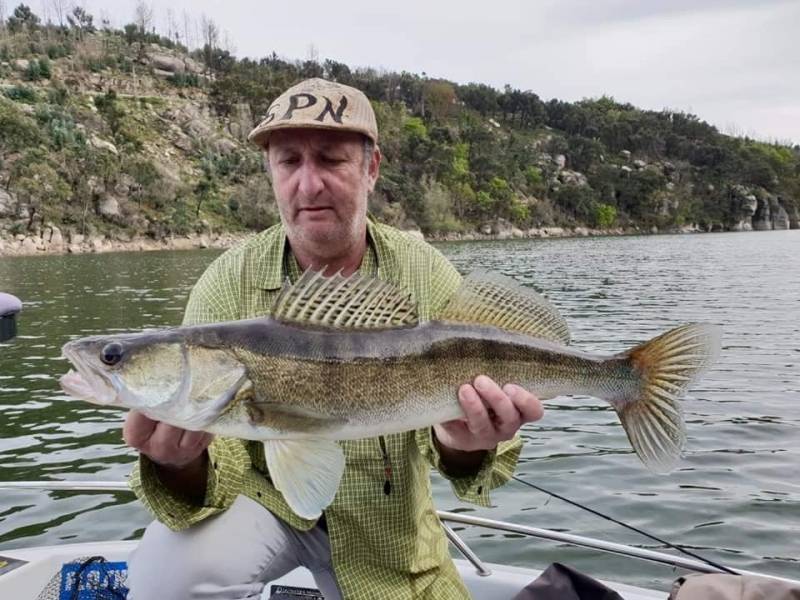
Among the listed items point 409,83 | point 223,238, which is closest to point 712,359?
point 223,238

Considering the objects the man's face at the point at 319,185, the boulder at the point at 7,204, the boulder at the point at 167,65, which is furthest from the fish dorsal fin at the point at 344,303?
the boulder at the point at 167,65

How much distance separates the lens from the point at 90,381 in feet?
8.75

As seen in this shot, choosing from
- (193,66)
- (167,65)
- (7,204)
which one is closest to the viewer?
(7,204)

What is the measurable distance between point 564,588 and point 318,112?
2787mm

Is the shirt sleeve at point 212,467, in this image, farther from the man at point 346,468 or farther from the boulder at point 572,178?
the boulder at point 572,178

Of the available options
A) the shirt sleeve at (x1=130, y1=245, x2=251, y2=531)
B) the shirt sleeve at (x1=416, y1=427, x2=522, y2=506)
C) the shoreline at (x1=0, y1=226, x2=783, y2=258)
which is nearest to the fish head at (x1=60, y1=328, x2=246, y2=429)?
the shirt sleeve at (x1=130, y1=245, x2=251, y2=531)

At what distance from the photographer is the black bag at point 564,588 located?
3914mm

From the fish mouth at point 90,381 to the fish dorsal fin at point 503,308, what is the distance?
4.37 ft

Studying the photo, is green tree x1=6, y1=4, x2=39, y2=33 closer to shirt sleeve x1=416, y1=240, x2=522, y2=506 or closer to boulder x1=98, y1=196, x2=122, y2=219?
boulder x1=98, y1=196, x2=122, y2=219

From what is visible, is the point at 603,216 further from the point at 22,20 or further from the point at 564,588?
the point at 564,588

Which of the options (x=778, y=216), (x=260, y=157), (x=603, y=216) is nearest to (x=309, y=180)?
(x=260, y=157)

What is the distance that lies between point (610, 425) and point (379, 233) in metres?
7.58

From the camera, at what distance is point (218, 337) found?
278 centimetres

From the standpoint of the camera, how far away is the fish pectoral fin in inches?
108
